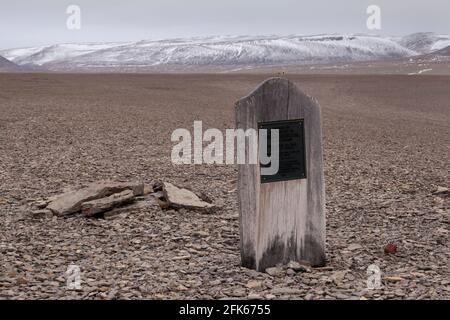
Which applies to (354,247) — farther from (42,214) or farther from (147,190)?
(42,214)

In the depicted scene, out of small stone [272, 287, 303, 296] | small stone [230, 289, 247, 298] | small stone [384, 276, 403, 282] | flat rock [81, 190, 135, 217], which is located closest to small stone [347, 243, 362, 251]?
small stone [384, 276, 403, 282]

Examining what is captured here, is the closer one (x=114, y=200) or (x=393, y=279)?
(x=393, y=279)

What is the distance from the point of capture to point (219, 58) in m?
194

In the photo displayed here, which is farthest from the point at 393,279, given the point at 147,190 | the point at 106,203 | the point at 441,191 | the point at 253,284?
the point at 441,191

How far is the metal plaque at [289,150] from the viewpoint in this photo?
17.8 feet

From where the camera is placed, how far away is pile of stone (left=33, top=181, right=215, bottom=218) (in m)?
7.32

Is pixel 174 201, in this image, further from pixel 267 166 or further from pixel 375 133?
pixel 375 133

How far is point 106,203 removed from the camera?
7.34 m

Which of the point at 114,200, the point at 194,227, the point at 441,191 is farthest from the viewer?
the point at 441,191

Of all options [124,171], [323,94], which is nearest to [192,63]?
[323,94]

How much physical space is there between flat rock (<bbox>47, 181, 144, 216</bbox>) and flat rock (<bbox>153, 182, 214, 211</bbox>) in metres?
0.31

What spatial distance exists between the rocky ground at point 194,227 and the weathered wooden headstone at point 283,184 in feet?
0.86

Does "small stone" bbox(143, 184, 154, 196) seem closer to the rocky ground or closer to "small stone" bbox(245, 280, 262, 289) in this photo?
the rocky ground

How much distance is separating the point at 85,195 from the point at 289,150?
126 inches
